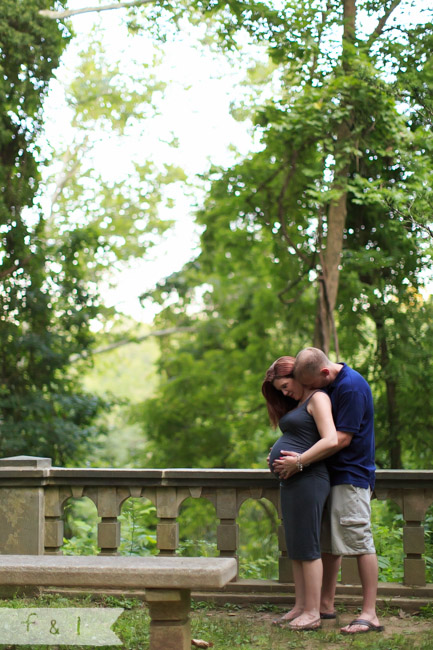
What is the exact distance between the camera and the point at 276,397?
482 cm

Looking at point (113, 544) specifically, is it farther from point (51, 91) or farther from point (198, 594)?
point (51, 91)

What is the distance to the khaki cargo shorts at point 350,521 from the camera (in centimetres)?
450

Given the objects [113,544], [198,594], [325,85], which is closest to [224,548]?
[198,594]

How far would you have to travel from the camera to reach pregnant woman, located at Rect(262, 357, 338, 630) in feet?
14.8

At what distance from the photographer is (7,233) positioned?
39.4 ft

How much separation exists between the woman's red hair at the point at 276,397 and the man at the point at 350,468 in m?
0.17

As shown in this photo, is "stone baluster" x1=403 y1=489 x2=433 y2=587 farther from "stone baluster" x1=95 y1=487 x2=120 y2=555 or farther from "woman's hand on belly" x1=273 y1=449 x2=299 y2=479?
"stone baluster" x1=95 y1=487 x2=120 y2=555

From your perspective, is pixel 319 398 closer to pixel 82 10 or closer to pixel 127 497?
pixel 127 497

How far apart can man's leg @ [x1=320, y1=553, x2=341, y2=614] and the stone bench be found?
125 centimetres

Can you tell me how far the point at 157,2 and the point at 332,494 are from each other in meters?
9.53
